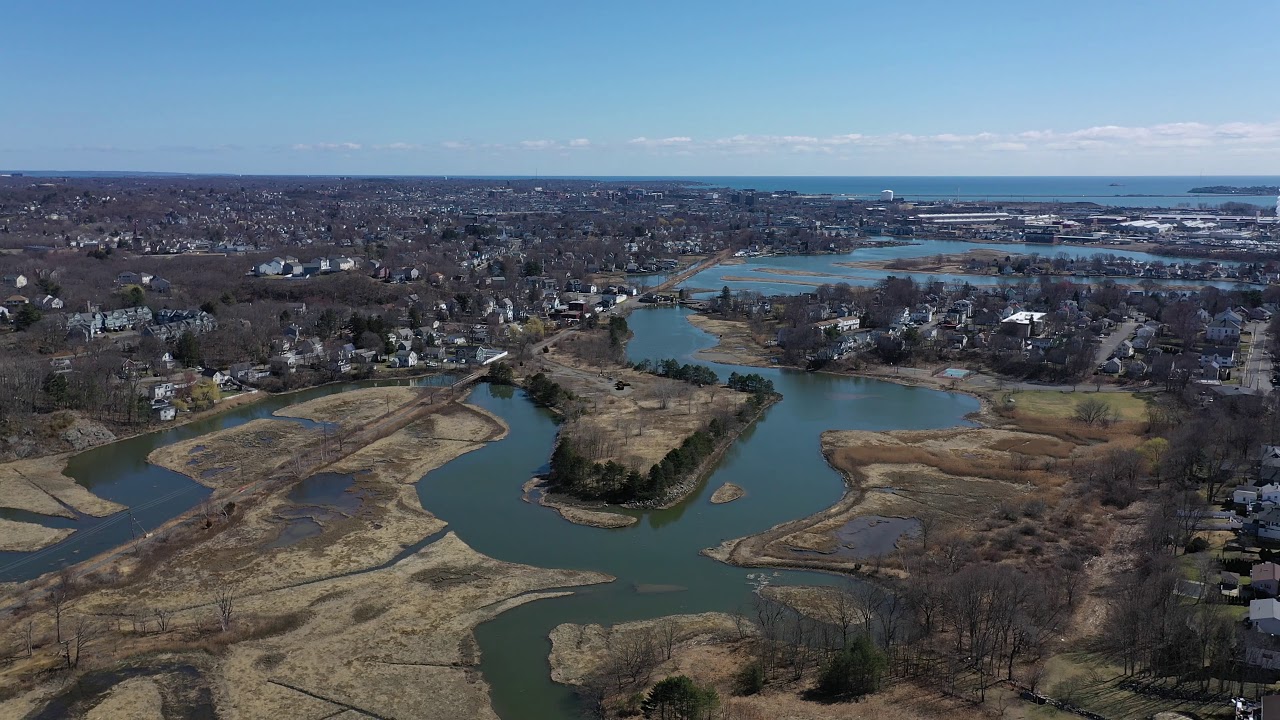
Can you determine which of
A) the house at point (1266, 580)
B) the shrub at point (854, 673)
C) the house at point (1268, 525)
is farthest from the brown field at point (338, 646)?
the house at point (1268, 525)

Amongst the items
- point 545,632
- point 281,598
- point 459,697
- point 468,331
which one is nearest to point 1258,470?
point 545,632

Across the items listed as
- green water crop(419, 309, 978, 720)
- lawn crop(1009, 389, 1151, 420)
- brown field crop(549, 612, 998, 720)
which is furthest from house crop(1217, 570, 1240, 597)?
lawn crop(1009, 389, 1151, 420)

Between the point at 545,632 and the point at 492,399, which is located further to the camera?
the point at 492,399

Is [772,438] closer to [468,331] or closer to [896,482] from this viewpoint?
[896,482]

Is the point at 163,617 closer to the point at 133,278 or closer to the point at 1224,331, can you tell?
the point at 1224,331

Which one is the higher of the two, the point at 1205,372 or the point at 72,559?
the point at 1205,372

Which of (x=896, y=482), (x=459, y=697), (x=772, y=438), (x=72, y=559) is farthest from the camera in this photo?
(x=772, y=438)

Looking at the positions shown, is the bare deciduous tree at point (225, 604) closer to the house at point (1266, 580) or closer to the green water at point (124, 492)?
the green water at point (124, 492)
